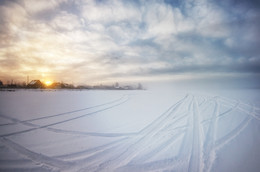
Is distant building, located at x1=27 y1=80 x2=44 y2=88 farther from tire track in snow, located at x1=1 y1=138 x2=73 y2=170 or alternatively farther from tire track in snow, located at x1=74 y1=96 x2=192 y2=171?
tire track in snow, located at x1=74 y1=96 x2=192 y2=171

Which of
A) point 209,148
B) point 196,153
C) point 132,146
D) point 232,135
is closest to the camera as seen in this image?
point 196,153

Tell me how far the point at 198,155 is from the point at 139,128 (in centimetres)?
290

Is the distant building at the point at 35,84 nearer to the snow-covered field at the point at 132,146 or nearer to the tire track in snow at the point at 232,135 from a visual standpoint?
the snow-covered field at the point at 132,146

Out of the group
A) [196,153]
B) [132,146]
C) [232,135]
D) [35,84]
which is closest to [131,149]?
[132,146]

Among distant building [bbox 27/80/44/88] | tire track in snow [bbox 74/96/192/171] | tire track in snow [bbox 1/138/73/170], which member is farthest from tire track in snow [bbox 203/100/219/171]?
distant building [bbox 27/80/44/88]

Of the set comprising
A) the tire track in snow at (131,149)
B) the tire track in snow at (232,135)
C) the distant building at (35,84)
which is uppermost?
the distant building at (35,84)

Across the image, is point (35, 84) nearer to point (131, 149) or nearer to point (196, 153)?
point (131, 149)

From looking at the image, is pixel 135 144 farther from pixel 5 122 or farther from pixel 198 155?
pixel 5 122

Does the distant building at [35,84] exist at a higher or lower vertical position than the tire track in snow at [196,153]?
higher

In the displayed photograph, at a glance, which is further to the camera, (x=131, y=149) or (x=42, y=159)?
(x=131, y=149)

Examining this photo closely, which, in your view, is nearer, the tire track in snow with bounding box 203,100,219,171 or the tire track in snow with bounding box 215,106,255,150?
the tire track in snow with bounding box 203,100,219,171

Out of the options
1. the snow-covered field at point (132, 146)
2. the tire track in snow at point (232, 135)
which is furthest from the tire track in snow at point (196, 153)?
the tire track in snow at point (232, 135)

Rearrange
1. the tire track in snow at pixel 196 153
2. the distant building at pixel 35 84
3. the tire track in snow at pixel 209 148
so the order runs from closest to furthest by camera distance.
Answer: the tire track in snow at pixel 196 153 < the tire track in snow at pixel 209 148 < the distant building at pixel 35 84

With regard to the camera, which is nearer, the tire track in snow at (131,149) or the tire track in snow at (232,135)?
the tire track in snow at (131,149)
